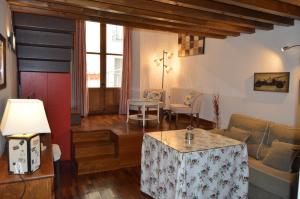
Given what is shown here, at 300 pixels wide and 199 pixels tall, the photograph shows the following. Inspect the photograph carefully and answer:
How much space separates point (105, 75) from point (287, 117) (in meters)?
4.68

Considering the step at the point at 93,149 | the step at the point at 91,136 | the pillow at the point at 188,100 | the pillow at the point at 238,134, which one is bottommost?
the step at the point at 93,149

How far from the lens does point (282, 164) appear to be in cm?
275

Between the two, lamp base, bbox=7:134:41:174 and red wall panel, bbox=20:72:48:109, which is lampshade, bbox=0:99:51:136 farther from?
red wall panel, bbox=20:72:48:109

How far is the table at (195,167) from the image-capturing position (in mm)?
2326

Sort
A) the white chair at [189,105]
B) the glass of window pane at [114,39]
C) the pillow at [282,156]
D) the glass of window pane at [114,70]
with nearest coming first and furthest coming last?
the pillow at [282,156] → the white chair at [189,105] → the glass of window pane at [114,39] → the glass of window pane at [114,70]

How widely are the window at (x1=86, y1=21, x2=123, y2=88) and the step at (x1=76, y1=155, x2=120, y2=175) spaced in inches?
122

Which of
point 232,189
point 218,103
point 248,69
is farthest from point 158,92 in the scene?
point 232,189

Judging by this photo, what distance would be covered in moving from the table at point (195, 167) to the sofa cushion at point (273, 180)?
0.79 feet

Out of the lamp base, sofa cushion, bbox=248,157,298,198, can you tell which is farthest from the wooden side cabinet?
sofa cushion, bbox=248,157,298,198

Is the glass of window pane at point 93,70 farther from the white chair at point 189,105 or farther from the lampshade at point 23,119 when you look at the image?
the lampshade at point 23,119

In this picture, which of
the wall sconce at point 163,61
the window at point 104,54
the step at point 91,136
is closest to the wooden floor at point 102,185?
the step at point 91,136

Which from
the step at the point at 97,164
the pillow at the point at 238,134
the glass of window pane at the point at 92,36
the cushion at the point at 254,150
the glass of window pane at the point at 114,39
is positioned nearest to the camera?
the cushion at the point at 254,150

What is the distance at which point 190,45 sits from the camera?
6.40 metres

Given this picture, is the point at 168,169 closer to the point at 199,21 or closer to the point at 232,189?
the point at 232,189
